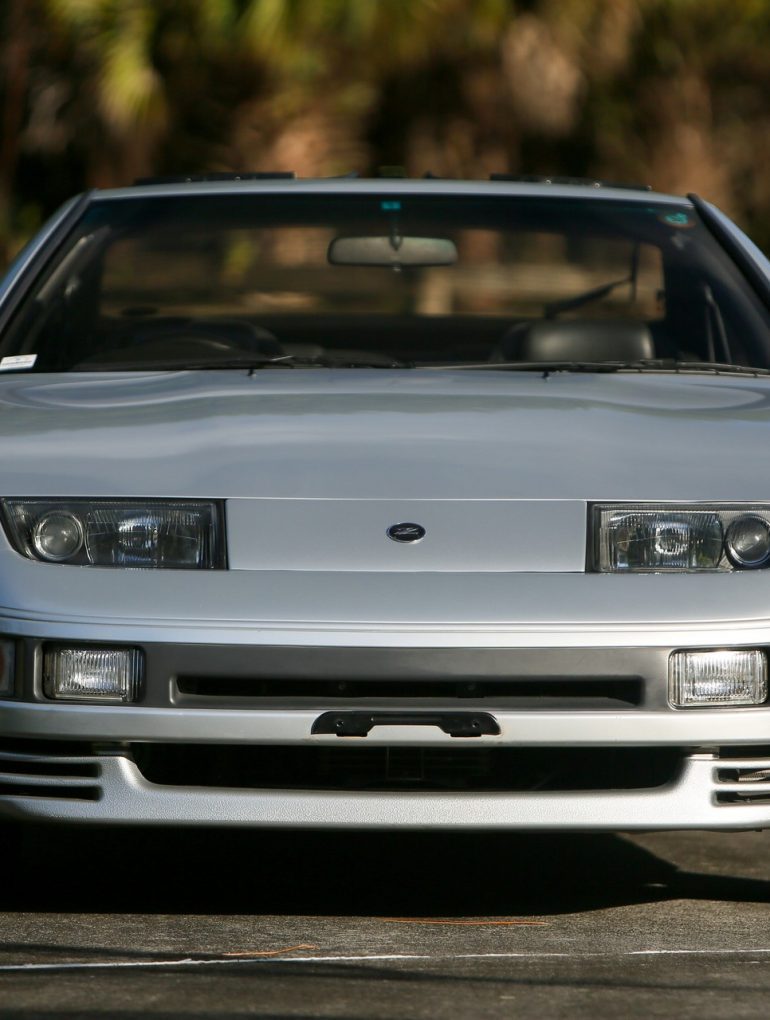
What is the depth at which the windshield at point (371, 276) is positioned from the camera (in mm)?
4371

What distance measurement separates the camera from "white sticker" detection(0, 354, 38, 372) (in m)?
4.15

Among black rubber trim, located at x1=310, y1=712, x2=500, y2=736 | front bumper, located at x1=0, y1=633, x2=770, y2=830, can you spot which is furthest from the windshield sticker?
black rubber trim, located at x1=310, y1=712, x2=500, y2=736

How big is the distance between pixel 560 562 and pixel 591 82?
16111 mm

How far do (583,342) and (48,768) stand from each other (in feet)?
5.79

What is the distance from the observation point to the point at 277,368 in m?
4.03

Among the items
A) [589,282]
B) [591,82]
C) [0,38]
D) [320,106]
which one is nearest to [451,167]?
[591,82]

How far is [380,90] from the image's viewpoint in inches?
711

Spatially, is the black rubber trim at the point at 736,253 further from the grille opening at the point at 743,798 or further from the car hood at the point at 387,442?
the grille opening at the point at 743,798

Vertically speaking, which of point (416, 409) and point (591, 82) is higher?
point (591, 82)

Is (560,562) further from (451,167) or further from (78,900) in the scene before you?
(451,167)

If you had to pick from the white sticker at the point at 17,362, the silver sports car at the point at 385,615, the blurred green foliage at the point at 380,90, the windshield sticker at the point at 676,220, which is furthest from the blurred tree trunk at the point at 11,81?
the silver sports car at the point at 385,615

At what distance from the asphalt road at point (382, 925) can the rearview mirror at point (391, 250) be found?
140cm

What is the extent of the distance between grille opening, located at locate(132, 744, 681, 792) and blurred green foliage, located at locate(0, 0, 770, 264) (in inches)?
429

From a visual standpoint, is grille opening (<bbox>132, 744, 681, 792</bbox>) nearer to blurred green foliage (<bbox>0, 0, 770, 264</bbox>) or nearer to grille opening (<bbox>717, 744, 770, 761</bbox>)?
grille opening (<bbox>717, 744, 770, 761</bbox>)
